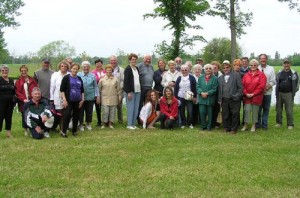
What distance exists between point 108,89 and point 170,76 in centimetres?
164

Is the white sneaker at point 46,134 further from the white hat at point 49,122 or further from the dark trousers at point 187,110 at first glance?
the dark trousers at point 187,110

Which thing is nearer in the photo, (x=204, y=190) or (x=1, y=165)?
(x=204, y=190)

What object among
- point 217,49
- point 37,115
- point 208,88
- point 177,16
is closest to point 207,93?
point 208,88

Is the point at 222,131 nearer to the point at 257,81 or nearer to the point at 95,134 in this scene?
the point at 257,81

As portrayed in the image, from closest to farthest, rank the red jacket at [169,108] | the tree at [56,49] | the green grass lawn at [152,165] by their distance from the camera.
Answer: the green grass lawn at [152,165]
the red jacket at [169,108]
the tree at [56,49]

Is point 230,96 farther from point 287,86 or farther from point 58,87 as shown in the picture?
point 58,87

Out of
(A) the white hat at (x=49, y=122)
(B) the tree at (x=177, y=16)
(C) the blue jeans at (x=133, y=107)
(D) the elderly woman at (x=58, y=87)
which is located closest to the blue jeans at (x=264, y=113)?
(C) the blue jeans at (x=133, y=107)

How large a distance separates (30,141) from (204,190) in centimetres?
449

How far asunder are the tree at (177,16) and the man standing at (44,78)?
1414 centimetres

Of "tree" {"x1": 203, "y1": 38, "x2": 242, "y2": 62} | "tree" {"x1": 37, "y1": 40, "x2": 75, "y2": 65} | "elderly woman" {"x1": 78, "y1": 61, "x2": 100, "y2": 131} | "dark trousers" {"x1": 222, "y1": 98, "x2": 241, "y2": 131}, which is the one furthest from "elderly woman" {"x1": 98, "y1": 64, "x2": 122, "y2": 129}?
"tree" {"x1": 37, "y1": 40, "x2": 75, "y2": 65}

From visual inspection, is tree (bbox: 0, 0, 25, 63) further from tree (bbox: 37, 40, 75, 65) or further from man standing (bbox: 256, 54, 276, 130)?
man standing (bbox: 256, 54, 276, 130)

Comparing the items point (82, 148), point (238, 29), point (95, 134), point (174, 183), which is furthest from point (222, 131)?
point (238, 29)

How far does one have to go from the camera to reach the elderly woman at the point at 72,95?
8555 millimetres

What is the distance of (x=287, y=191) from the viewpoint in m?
5.17
